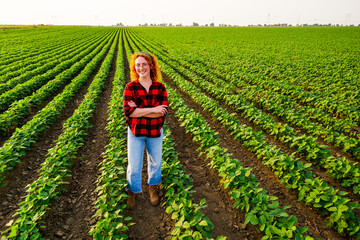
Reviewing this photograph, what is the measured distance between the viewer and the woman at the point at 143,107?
2.65 m

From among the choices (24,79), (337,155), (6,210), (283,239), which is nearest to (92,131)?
(6,210)

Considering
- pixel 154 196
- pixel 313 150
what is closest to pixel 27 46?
pixel 154 196

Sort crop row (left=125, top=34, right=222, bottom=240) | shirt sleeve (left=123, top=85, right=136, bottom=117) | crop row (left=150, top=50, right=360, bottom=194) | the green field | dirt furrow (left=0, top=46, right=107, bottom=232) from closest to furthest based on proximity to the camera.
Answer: crop row (left=125, top=34, right=222, bottom=240) < shirt sleeve (left=123, top=85, right=136, bottom=117) < the green field < dirt furrow (left=0, top=46, right=107, bottom=232) < crop row (left=150, top=50, right=360, bottom=194)

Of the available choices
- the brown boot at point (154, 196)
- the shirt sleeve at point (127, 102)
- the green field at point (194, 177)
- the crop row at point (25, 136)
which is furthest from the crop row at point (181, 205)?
the crop row at point (25, 136)

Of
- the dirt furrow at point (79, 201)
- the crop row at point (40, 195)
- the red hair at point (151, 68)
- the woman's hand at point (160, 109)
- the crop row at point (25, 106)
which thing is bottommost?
the dirt furrow at point (79, 201)

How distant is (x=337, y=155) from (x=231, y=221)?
150 inches

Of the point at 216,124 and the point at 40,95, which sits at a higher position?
the point at 40,95

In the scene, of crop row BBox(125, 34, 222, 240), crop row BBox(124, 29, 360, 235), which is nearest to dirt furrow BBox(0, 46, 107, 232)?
crop row BBox(125, 34, 222, 240)

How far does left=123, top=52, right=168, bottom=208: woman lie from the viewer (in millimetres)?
2650

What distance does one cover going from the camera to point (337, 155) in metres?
4.96

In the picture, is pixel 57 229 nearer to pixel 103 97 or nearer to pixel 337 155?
pixel 337 155

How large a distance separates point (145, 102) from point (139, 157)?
35.4 inches

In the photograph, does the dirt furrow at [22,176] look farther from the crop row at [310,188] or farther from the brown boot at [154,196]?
the crop row at [310,188]

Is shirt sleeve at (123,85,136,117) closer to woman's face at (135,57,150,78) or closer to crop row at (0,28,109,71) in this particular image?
woman's face at (135,57,150,78)
